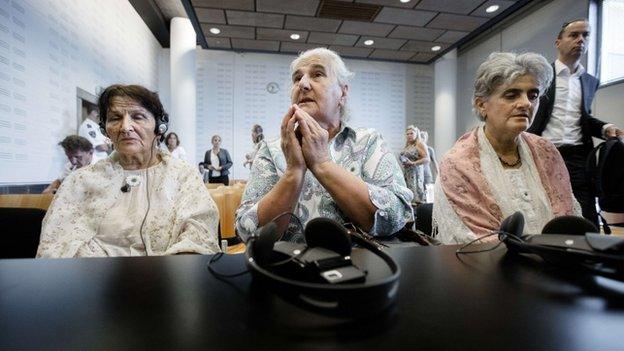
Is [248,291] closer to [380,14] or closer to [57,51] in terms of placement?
[57,51]

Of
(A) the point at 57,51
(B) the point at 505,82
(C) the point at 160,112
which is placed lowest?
(C) the point at 160,112

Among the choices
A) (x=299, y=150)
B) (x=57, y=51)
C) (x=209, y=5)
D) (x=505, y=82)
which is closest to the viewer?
(x=299, y=150)

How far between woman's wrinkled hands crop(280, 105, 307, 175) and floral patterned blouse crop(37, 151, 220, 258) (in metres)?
0.45

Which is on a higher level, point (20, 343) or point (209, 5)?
point (209, 5)

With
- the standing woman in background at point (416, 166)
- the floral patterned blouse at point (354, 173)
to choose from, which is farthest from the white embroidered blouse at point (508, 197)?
the standing woman in background at point (416, 166)

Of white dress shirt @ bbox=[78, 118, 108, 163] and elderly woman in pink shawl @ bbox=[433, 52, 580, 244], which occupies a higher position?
white dress shirt @ bbox=[78, 118, 108, 163]

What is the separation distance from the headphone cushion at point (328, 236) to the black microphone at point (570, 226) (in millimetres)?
404

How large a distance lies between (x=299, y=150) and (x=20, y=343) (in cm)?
83

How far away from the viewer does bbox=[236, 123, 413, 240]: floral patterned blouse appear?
1096 mm

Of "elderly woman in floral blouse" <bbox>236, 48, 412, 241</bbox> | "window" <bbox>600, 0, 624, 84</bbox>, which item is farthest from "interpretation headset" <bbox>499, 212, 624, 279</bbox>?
"window" <bbox>600, 0, 624, 84</bbox>

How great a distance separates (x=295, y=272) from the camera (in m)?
0.42

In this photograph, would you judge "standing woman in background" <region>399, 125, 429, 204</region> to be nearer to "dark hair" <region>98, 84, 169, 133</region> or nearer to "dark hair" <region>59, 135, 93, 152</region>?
"dark hair" <region>59, 135, 93, 152</region>

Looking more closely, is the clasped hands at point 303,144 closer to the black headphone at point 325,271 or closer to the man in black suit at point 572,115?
the black headphone at point 325,271

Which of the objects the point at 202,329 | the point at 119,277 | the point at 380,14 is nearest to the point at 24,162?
the point at 119,277
